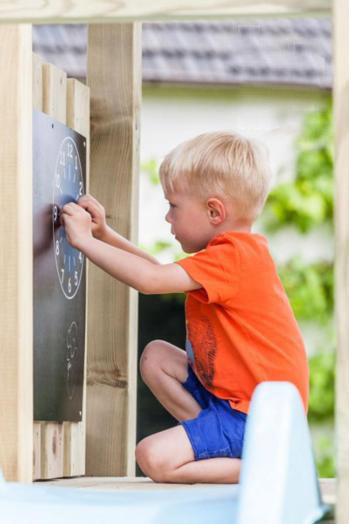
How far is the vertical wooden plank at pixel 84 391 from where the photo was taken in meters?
3.11

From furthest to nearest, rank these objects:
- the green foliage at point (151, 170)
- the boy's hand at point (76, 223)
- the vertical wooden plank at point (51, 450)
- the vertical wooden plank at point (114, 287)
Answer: the green foliage at point (151, 170) < the vertical wooden plank at point (114, 287) < the vertical wooden plank at point (51, 450) < the boy's hand at point (76, 223)

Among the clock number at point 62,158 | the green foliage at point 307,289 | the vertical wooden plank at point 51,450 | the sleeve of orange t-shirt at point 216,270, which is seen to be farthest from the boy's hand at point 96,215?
the green foliage at point 307,289

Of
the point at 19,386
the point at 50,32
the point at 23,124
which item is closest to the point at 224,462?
the point at 19,386

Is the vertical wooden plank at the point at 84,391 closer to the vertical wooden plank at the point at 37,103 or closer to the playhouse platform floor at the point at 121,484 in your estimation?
the playhouse platform floor at the point at 121,484

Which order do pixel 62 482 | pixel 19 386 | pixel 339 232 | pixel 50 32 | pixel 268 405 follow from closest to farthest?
pixel 339 232, pixel 268 405, pixel 19 386, pixel 62 482, pixel 50 32

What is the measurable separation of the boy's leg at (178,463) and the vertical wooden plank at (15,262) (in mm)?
436

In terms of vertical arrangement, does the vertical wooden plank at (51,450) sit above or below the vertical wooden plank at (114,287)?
below

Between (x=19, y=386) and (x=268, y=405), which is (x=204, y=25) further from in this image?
(x=268, y=405)

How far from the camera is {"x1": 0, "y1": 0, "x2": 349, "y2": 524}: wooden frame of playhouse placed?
1555 mm

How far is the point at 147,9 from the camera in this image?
166 centimetres

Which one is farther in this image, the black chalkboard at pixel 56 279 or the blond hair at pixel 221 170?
the blond hair at pixel 221 170

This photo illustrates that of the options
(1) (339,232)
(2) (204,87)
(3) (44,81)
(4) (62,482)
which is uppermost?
(2) (204,87)

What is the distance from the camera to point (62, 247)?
A: 2945 millimetres

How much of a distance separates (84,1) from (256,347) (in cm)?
129
